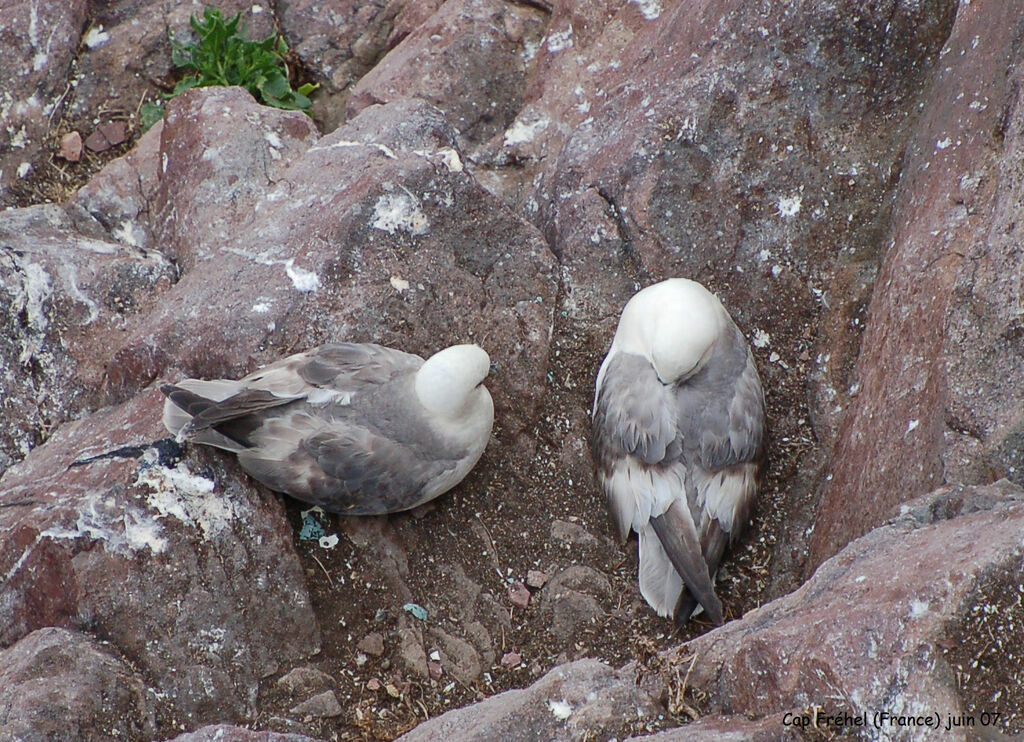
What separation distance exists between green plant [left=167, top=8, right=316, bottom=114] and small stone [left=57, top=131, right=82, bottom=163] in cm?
59

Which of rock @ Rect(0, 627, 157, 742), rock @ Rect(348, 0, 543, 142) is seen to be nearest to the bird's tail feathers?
rock @ Rect(0, 627, 157, 742)

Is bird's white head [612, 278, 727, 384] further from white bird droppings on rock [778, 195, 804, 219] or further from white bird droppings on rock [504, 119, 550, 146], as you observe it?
white bird droppings on rock [504, 119, 550, 146]

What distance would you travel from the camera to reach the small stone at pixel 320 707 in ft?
9.95

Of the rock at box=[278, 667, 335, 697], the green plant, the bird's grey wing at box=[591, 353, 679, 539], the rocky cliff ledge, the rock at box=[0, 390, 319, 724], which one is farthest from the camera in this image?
the green plant

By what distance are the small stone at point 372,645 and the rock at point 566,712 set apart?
79 centimetres

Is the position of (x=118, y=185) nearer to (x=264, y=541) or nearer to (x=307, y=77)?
(x=307, y=77)

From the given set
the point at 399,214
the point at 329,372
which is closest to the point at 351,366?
the point at 329,372

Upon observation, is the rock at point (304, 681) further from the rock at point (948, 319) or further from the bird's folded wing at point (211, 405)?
the rock at point (948, 319)

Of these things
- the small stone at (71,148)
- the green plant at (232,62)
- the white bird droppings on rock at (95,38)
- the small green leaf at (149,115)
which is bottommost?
the small stone at (71,148)

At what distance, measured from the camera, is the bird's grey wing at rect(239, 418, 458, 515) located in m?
3.22

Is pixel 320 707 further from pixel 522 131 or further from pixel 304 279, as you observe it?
pixel 522 131

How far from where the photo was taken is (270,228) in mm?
3799

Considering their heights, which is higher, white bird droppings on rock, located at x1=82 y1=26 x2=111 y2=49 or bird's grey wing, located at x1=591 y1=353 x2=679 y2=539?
white bird droppings on rock, located at x1=82 y1=26 x2=111 y2=49

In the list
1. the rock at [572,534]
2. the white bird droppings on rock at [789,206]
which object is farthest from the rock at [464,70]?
the rock at [572,534]
